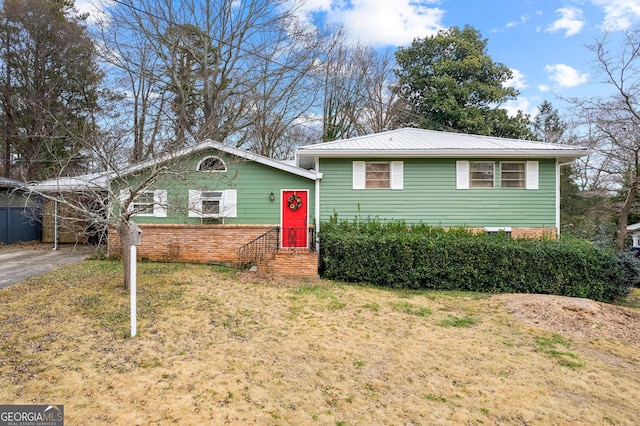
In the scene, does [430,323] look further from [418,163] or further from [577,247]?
[418,163]

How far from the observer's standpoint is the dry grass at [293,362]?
305 centimetres

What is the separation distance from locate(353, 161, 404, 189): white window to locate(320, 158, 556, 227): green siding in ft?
0.51

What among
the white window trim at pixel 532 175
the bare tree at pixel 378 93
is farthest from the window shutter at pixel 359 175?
the bare tree at pixel 378 93

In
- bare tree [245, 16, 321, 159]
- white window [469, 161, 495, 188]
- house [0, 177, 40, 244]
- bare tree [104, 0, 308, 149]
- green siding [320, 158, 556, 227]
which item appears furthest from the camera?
bare tree [245, 16, 321, 159]

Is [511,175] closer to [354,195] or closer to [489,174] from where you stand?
[489,174]

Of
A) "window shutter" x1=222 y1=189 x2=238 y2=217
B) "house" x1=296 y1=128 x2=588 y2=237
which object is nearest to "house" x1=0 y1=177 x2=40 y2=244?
"window shutter" x1=222 y1=189 x2=238 y2=217

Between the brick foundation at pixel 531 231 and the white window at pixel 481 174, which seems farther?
the white window at pixel 481 174

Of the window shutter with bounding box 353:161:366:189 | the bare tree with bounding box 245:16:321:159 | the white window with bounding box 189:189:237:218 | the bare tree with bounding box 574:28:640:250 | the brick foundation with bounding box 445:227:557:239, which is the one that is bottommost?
the brick foundation with bounding box 445:227:557:239

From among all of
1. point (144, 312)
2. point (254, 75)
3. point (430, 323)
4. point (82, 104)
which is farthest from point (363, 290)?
point (82, 104)

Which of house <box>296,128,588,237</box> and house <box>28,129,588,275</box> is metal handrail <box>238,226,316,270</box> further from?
house <box>296,128,588,237</box>

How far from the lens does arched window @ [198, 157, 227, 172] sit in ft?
33.1

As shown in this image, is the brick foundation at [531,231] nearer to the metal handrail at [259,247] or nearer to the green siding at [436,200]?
the green siding at [436,200]

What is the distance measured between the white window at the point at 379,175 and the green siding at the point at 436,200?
0.51 feet

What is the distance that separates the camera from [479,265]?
8.16m
